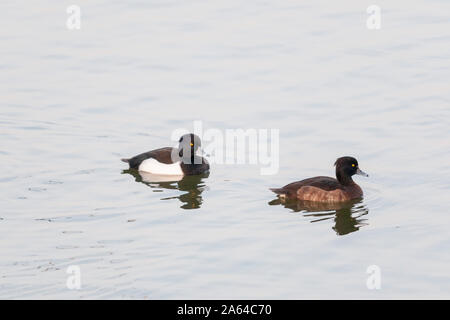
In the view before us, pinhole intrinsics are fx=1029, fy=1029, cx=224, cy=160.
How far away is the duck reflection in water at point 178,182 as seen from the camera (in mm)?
19656

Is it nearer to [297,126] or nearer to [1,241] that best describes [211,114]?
[297,126]

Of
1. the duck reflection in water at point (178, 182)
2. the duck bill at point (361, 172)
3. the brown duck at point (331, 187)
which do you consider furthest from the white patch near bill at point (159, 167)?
the duck bill at point (361, 172)

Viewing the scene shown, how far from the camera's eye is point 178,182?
20906mm

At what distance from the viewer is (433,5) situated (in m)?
31.3

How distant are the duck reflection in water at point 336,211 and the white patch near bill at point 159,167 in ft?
10.4

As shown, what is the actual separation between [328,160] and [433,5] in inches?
480

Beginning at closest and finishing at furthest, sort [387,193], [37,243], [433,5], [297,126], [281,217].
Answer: [37,243] < [281,217] < [387,193] < [297,126] < [433,5]
